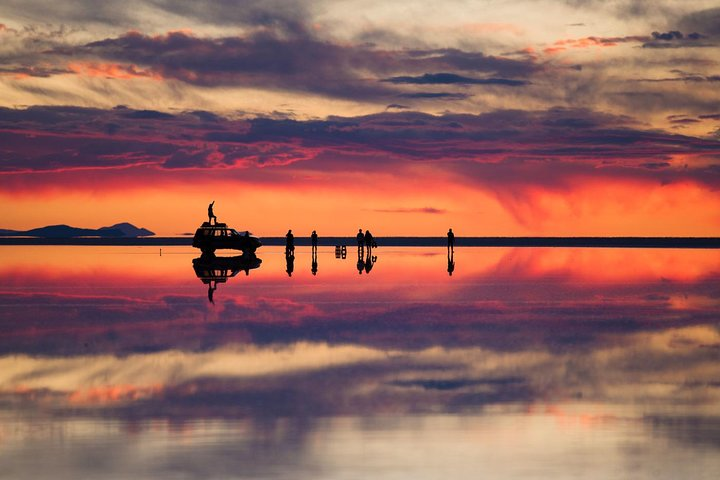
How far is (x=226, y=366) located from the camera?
2011 cm

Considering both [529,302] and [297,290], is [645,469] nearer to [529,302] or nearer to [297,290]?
[529,302]

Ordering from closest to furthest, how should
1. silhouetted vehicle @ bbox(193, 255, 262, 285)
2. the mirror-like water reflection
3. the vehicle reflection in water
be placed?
the mirror-like water reflection, the vehicle reflection in water, silhouetted vehicle @ bbox(193, 255, 262, 285)

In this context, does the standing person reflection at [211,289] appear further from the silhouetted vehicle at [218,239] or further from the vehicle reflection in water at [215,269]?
Result: the silhouetted vehicle at [218,239]

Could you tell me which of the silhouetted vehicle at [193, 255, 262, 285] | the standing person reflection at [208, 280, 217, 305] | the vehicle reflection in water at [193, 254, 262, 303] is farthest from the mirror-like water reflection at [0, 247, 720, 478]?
the silhouetted vehicle at [193, 255, 262, 285]

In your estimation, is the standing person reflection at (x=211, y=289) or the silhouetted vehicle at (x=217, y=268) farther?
the silhouetted vehicle at (x=217, y=268)

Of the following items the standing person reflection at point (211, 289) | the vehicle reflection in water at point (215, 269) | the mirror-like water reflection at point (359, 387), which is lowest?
the mirror-like water reflection at point (359, 387)

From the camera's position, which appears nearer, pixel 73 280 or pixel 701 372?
pixel 701 372

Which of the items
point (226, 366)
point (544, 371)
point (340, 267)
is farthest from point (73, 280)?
point (544, 371)

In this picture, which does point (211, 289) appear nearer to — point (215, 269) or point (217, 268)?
point (215, 269)

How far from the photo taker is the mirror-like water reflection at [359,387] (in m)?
12.8

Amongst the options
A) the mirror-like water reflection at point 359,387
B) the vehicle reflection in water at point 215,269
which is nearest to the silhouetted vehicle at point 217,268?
the vehicle reflection in water at point 215,269

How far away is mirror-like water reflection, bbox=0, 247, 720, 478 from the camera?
41.8ft

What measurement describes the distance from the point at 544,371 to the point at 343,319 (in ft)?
34.5

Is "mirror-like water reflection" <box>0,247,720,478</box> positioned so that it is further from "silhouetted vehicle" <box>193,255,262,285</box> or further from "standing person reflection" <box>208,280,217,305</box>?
"silhouetted vehicle" <box>193,255,262,285</box>
